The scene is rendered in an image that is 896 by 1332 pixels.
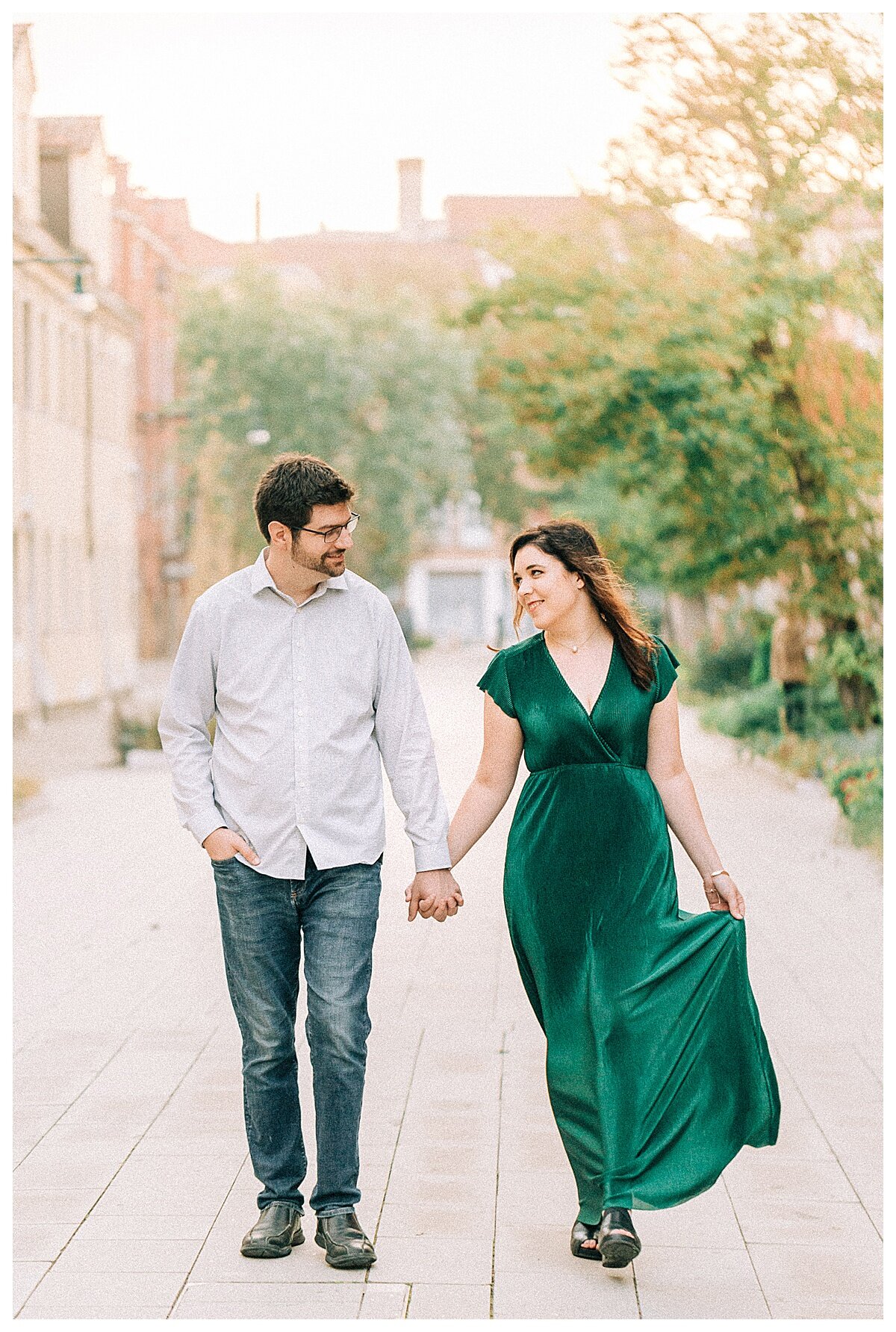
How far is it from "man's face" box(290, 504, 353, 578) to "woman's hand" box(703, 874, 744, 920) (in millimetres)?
1259

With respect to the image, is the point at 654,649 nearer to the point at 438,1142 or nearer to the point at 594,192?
the point at 438,1142

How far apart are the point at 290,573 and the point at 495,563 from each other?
70.6 meters

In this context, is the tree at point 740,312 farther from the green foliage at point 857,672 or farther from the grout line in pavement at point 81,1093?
the grout line in pavement at point 81,1093

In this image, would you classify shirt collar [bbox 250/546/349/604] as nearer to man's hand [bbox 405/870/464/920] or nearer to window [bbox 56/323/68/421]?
man's hand [bbox 405/870/464/920]

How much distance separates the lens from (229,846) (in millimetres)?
4551

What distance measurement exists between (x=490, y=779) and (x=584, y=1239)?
1171 mm

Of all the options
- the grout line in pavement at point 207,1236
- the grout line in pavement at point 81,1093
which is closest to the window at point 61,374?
the grout line in pavement at point 81,1093

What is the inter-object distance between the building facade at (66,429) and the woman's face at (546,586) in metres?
20.5

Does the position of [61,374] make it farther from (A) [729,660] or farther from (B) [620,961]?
(B) [620,961]

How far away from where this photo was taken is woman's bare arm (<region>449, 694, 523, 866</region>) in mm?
4777

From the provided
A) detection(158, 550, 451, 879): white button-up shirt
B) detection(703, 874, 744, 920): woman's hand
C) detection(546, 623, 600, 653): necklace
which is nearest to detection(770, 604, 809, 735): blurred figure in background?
detection(703, 874, 744, 920): woman's hand

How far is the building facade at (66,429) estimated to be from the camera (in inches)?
1069

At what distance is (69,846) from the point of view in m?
13.5

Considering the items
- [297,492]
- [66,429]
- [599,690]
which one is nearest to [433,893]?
[599,690]
